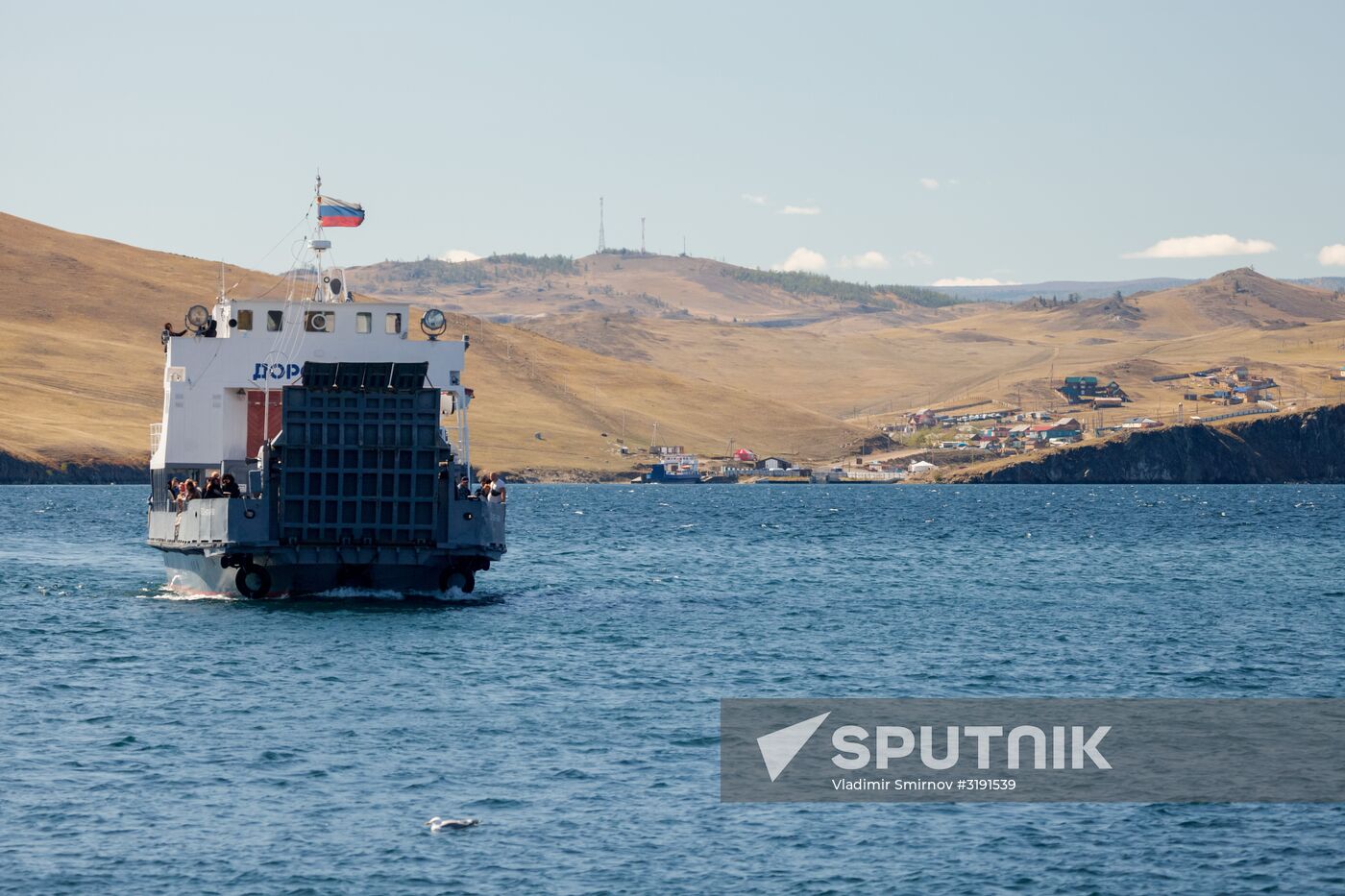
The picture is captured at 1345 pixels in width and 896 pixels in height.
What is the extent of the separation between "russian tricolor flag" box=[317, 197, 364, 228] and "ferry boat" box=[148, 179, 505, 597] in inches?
121

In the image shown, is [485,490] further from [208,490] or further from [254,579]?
[208,490]

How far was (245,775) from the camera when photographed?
94.9 feet

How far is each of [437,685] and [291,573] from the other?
14.6 metres

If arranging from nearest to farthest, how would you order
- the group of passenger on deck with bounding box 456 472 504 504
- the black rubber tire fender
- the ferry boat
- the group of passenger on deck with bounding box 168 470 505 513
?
1. the ferry boat
2. the black rubber tire fender
3. the group of passenger on deck with bounding box 168 470 505 513
4. the group of passenger on deck with bounding box 456 472 504 504

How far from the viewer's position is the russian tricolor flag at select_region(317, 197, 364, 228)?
5969 centimetres

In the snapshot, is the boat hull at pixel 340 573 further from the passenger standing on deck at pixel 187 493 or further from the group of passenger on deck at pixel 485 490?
the group of passenger on deck at pixel 485 490

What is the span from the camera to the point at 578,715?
115 feet

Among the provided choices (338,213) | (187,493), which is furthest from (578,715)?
(338,213)

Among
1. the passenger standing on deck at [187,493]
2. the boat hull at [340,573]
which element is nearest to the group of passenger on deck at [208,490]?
the passenger standing on deck at [187,493]

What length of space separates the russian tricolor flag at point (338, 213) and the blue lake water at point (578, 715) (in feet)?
A: 44.1

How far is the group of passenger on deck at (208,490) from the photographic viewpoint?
169 ft

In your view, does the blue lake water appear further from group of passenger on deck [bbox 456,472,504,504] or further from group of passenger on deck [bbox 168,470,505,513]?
group of passenger on deck [bbox 456,472,504,504]

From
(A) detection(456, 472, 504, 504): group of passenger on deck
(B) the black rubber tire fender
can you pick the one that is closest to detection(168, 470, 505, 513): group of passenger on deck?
(A) detection(456, 472, 504, 504): group of passenger on deck

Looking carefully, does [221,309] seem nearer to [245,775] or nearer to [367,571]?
[367,571]
